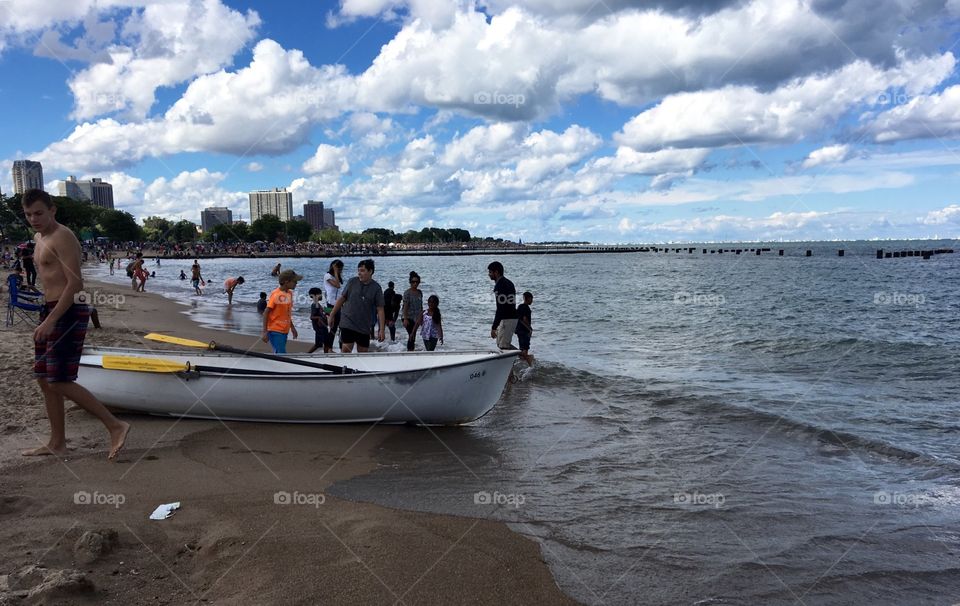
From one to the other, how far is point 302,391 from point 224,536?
3238mm

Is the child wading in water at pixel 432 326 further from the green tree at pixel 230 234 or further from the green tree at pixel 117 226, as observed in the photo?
the green tree at pixel 230 234

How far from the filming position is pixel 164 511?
15.9ft

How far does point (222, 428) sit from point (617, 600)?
212 inches

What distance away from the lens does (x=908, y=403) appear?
1109 cm

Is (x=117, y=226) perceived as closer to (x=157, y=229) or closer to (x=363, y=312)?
(x=157, y=229)

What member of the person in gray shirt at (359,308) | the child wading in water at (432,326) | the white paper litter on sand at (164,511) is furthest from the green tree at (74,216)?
the white paper litter on sand at (164,511)

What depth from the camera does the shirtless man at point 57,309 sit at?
4.96m

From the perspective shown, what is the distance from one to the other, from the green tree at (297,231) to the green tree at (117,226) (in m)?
48.1

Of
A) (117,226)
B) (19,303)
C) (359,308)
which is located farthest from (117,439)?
(117,226)

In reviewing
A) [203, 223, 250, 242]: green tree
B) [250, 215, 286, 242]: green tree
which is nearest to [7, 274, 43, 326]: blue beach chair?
[203, 223, 250, 242]: green tree

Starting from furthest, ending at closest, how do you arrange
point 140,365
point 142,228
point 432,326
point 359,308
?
point 142,228 → point 432,326 → point 359,308 → point 140,365

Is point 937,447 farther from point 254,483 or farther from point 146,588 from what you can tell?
point 146,588

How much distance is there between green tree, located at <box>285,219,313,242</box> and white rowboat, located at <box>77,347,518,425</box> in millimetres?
173191

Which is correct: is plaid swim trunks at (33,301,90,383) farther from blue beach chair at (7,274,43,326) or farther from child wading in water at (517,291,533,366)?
blue beach chair at (7,274,43,326)
